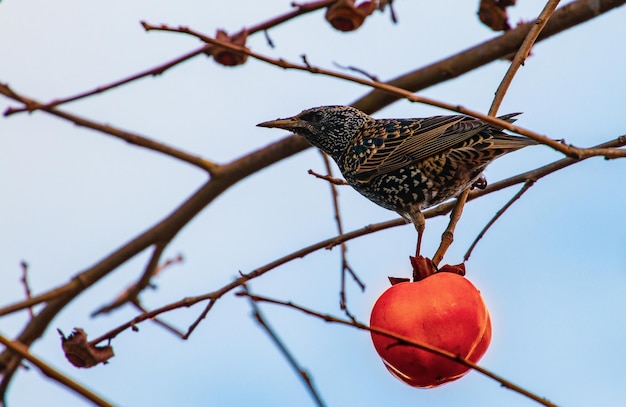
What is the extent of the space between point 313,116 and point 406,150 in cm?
66

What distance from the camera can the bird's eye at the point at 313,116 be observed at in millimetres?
5828

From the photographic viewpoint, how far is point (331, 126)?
597 centimetres

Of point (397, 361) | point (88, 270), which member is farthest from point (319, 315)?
point (88, 270)

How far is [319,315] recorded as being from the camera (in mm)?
2965

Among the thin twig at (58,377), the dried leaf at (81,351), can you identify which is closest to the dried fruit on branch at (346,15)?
the dried leaf at (81,351)

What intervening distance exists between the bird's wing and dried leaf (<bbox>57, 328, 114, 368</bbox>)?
83.4 inches

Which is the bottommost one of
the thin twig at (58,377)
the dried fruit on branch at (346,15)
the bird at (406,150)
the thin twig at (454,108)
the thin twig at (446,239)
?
the thin twig at (58,377)

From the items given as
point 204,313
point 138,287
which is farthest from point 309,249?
point 138,287

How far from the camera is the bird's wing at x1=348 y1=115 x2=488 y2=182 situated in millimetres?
5320

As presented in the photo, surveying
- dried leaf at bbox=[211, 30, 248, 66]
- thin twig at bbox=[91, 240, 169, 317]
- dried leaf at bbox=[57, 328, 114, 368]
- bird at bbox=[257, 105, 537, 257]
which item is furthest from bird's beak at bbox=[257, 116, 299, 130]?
dried leaf at bbox=[57, 328, 114, 368]

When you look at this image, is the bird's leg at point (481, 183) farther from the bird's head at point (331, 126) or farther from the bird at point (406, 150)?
the bird's head at point (331, 126)

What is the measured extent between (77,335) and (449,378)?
63.7 inches

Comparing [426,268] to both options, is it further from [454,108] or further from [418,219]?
[418,219]

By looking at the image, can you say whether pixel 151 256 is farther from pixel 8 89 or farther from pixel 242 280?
pixel 242 280
